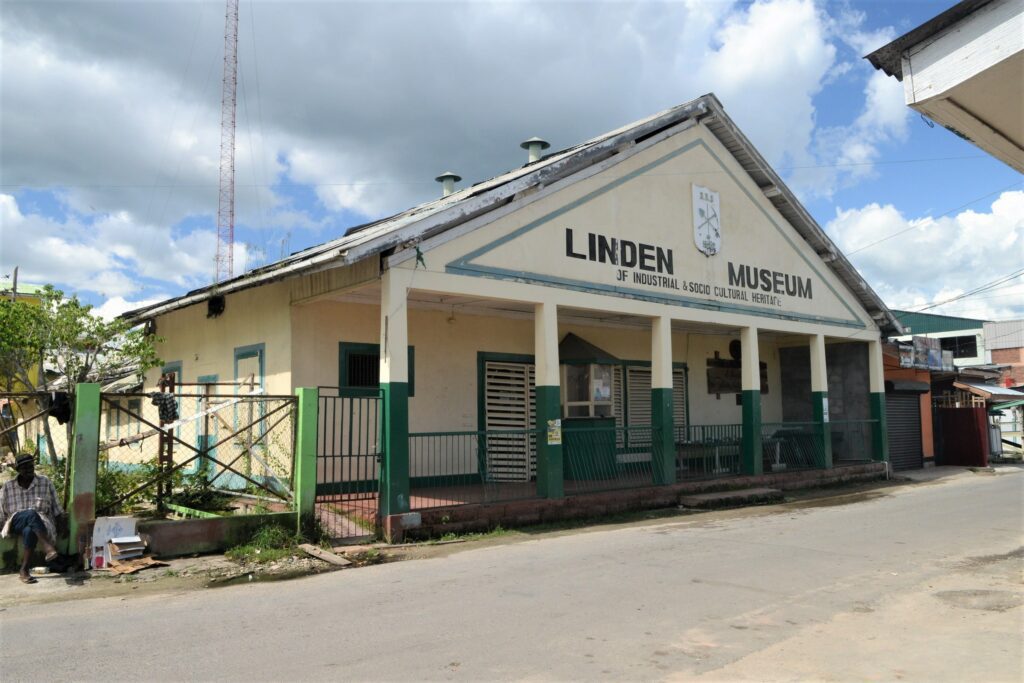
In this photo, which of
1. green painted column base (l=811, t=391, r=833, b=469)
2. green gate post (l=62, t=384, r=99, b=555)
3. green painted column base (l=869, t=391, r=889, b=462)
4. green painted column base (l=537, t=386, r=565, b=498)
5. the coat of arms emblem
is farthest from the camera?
green painted column base (l=869, t=391, r=889, b=462)

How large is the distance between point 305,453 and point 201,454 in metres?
1.21

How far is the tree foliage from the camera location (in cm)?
1102

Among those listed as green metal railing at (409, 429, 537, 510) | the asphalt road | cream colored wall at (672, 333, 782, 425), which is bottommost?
the asphalt road

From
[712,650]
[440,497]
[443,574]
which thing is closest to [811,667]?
[712,650]

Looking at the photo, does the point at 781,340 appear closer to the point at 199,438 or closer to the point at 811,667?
the point at 199,438

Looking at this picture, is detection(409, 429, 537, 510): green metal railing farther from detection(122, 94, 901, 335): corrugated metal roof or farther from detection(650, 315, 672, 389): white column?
detection(122, 94, 901, 335): corrugated metal roof

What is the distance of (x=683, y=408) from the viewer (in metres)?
18.8

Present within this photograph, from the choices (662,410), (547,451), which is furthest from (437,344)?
(662,410)

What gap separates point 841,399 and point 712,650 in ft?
55.5

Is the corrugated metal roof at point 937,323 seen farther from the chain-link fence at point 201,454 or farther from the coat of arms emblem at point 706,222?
the chain-link fence at point 201,454

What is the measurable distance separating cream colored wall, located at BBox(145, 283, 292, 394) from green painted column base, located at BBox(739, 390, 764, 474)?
9.27 metres

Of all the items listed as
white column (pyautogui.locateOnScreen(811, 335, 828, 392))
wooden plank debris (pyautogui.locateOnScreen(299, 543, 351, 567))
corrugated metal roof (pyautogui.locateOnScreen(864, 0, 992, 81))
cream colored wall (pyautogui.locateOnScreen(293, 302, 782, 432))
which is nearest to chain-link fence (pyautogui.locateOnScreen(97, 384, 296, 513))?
wooden plank debris (pyautogui.locateOnScreen(299, 543, 351, 567))

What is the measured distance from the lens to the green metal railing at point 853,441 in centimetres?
1975

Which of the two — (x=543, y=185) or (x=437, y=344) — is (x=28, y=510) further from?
(x=543, y=185)
